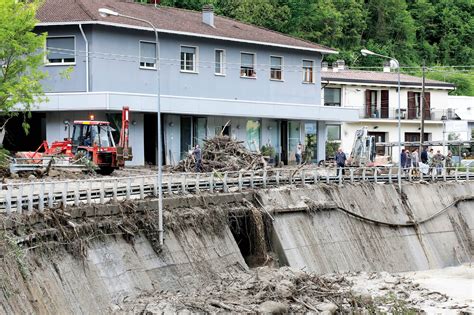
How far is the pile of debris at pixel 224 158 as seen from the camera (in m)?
48.0

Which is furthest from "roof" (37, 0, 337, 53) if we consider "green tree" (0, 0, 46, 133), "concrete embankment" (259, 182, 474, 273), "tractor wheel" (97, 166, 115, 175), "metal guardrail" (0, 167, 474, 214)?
"concrete embankment" (259, 182, 474, 273)

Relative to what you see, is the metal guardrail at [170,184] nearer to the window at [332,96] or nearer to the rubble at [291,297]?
the rubble at [291,297]

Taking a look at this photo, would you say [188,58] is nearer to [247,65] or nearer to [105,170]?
[247,65]

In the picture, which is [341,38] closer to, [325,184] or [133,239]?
[325,184]

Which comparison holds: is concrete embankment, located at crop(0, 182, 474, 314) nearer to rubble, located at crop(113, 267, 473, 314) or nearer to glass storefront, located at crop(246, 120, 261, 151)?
rubble, located at crop(113, 267, 473, 314)

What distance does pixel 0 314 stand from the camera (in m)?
25.0

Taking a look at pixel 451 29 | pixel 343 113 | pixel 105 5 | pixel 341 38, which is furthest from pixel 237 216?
pixel 451 29

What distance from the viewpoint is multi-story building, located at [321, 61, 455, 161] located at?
77938mm

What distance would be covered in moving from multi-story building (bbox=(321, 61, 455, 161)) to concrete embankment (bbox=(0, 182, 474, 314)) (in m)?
22.0

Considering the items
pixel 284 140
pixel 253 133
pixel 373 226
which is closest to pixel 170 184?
pixel 373 226

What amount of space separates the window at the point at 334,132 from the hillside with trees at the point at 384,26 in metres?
15.7

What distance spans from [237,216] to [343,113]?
27.4 metres

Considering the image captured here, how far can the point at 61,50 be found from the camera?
52562mm

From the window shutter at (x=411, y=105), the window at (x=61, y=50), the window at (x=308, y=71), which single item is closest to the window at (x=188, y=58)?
the window at (x=61, y=50)
